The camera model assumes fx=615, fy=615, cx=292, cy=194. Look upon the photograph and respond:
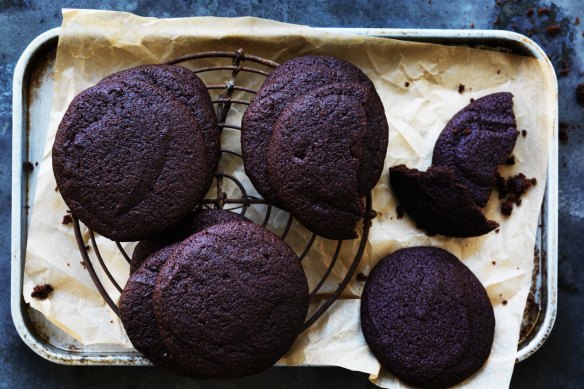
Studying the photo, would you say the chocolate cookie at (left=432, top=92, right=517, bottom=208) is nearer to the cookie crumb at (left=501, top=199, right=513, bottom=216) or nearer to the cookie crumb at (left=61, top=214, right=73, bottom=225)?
the cookie crumb at (left=501, top=199, right=513, bottom=216)

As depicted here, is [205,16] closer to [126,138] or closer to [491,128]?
[126,138]

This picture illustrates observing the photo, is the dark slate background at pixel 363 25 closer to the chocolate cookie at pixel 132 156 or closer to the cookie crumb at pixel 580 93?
the cookie crumb at pixel 580 93

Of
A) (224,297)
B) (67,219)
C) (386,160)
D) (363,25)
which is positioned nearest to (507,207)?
(386,160)

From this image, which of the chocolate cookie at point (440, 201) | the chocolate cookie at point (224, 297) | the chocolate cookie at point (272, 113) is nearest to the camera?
the chocolate cookie at point (224, 297)

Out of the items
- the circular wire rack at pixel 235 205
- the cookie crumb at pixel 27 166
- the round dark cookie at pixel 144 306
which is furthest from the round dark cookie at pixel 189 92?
the cookie crumb at pixel 27 166

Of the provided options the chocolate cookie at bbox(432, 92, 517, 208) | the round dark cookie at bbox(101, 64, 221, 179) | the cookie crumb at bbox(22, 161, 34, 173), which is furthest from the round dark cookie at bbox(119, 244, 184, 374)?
the chocolate cookie at bbox(432, 92, 517, 208)

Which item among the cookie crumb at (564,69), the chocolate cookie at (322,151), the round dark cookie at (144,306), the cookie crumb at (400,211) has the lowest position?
the round dark cookie at (144,306)

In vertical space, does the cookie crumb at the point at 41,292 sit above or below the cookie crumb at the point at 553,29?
below
